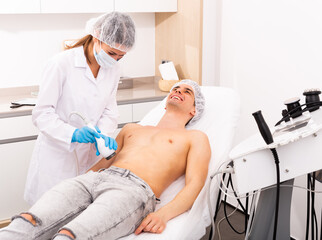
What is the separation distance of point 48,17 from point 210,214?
6.43 ft

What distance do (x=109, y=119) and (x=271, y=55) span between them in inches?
41.8

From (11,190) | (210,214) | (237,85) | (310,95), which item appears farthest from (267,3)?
(11,190)

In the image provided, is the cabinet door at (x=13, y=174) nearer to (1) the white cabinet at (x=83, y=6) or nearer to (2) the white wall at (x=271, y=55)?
(1) the white cabinet at (x=83, y=6)

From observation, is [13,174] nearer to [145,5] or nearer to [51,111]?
[51,111]

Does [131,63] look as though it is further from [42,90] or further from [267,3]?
[42,90]

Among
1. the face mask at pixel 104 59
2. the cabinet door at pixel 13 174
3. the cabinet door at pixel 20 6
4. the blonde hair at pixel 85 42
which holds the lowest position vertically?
the cabinet door at pixel 13 174

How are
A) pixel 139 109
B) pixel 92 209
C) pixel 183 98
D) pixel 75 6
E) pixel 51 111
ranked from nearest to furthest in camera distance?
pixel 92 209, pixel 51 111, pixel 183 98, pixel 75 6, pixel 139 109

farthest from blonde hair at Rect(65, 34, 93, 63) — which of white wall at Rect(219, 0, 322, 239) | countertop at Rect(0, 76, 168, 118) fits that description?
white wall at Rect(219, 0, 322, 239)

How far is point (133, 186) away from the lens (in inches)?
69.5

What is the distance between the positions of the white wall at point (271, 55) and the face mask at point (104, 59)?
1.05 meters

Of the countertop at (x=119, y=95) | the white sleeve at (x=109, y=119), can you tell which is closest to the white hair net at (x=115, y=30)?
Answer: the white sleeve at (x=109, y=119)

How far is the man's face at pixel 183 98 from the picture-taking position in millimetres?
2197

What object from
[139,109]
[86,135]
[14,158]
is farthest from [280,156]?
[14,158]

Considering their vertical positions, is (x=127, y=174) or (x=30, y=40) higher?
(x=30, y=40)
